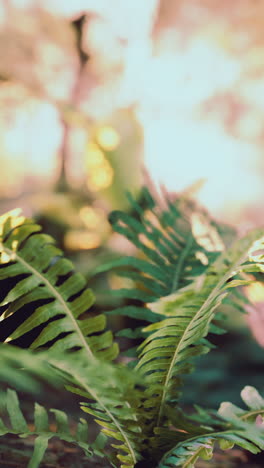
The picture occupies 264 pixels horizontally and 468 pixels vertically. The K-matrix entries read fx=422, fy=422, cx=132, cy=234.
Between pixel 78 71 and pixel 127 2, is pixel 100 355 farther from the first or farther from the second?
pixel 127 2

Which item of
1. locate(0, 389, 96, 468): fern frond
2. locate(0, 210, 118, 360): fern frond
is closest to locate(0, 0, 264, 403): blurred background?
locate(0, 210, 118, 360): fern frond

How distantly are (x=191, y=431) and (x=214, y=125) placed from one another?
2973 mm

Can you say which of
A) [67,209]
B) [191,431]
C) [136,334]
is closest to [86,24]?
[67,209]

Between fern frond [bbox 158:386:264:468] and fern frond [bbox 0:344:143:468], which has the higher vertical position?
fern frond [bbox 0:344:143:468]

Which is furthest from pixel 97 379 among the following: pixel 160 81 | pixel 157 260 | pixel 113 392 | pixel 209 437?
pixel 160 81

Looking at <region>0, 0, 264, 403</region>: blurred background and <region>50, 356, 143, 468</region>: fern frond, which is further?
<region>0, 0, 264, 403</region>: blurred background

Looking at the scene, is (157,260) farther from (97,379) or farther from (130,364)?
(97,379)

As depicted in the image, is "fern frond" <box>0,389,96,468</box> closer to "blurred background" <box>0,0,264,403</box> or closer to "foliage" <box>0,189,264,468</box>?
"foliage" <box>0,189,264,468</box>

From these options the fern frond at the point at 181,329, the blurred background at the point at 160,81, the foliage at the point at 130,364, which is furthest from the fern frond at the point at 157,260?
the blurred background at the point at 160,81

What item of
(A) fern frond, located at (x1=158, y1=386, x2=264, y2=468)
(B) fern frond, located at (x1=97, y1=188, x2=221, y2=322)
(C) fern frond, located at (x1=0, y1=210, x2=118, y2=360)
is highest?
(C) fern frond, located at (x1=0, y1=210, x2=118, y2=360)

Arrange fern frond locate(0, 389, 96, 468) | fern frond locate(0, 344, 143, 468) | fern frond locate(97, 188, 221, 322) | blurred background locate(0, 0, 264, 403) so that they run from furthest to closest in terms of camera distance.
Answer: blurred background locate(0, 0, 264, 403) < fern frond locate(97, 188, 221, 322) < fern frond locate(0, 389, 96, 468) < fern frond locate(0, 344, 143, 468)

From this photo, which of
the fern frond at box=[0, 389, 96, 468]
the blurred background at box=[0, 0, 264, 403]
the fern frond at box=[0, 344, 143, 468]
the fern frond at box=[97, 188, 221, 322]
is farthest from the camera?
the blurred background at box=[0, 0, 264, 403]

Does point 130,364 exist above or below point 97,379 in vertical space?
below

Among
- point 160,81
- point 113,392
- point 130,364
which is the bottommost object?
point 130,364
